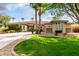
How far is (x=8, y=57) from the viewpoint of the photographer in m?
2.45

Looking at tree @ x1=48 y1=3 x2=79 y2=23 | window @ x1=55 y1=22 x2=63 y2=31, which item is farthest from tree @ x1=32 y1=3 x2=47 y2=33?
window @ x1=55 y1=22 x2=63 y2=31

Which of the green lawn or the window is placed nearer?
the green lawn

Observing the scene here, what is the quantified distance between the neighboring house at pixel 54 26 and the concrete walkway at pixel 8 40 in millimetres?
82

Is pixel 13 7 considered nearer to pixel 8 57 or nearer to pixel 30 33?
pixel 30 33

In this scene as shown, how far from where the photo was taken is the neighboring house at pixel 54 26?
255cm

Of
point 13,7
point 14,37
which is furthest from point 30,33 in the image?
point 13,7

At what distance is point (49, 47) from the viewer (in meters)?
2.50

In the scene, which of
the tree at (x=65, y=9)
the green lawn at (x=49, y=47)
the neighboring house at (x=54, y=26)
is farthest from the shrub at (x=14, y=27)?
the tree at (x=65, y=9)

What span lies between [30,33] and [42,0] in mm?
396

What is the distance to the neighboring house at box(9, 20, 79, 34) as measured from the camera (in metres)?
2.55

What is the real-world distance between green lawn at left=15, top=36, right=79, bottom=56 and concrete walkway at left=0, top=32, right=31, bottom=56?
8 cm

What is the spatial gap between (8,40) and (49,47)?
463mm

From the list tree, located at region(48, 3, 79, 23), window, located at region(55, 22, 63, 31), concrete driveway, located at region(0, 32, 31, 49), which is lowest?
concrete driveway, located at region(0, 32, 31, 49)

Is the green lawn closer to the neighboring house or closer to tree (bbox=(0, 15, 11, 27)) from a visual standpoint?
the neighboring house
